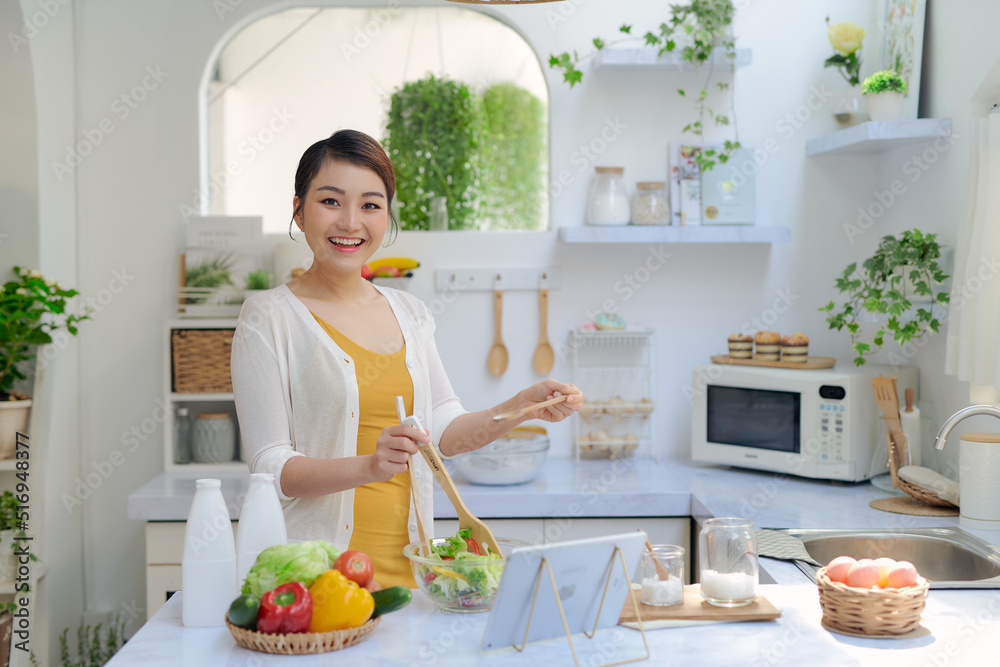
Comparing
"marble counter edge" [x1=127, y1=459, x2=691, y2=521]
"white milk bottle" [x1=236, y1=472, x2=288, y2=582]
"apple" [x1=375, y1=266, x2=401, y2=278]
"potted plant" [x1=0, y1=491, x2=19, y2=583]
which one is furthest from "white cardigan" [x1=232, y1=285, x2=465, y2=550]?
"potted plant" [x1=0, y1=491, x2=19, y2=583]

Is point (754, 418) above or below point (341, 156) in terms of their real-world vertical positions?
below

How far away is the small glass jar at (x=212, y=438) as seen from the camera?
281cm

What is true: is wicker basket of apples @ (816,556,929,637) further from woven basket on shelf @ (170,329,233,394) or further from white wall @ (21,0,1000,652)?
woven basket on shelf @ (170,329,233,394)

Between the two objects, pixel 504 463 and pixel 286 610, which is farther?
pixel 504 463

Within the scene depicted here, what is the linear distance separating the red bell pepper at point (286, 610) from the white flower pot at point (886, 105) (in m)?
2.20

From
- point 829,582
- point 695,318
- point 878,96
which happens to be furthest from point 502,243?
point 829,582

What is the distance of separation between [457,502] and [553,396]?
276mm

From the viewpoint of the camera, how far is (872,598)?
48.5 inches

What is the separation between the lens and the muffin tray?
2.65 m

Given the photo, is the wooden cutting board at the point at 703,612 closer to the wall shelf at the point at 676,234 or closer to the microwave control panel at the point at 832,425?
the microwave control panel at the point at 832,425

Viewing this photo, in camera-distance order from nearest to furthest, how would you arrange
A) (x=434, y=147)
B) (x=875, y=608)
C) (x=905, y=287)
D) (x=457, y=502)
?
(x=875, y=608), (x=457, y=502), (x=905, y=287), (x=434, y=147)

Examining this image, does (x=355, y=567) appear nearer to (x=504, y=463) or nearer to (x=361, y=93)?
(x=504, y=463)

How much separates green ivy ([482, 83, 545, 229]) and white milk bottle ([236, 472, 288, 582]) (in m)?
1.93

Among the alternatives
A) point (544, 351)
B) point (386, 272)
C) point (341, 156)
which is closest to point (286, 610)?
point (341, 156)
